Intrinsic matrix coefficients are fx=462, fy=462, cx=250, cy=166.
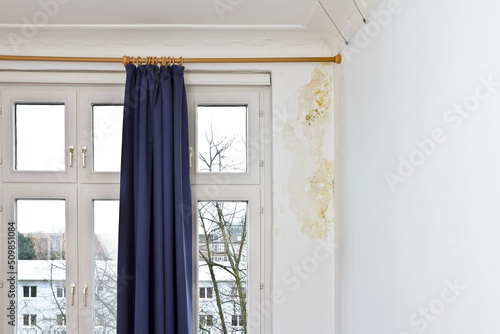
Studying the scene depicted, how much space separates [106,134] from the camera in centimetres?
256

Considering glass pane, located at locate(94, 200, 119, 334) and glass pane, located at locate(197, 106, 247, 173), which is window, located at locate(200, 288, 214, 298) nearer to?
glass pane, located at locate(94, 200, 119, 334)

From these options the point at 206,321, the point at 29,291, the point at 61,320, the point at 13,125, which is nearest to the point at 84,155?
the point at 13,125

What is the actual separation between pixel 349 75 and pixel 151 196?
1.14m

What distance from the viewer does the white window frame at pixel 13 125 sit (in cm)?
252

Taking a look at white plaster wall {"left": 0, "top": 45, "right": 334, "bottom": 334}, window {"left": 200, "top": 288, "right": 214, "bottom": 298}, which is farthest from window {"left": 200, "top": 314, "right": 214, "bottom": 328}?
white plaster wall {"left": 0, "top": 45, "right": 334, "bottom": 334}

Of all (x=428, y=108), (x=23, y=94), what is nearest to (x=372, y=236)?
(x=428, y=108)

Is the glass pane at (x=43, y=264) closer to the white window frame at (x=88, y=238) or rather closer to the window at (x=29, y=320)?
the window at (x=29, y=320)

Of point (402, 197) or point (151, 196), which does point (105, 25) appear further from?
point (402, 197)

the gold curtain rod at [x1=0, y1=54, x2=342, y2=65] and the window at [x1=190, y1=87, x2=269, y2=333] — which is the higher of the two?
the gold curtain rod at [x1=0, y1=54, x2=342, y2=65]

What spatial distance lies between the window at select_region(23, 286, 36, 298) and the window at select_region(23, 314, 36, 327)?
108 millimetres

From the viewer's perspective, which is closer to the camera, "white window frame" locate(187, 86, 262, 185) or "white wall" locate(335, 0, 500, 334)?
"white wall" locate(335, 0, 500, 334)

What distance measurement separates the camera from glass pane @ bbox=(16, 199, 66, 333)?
2.54 m

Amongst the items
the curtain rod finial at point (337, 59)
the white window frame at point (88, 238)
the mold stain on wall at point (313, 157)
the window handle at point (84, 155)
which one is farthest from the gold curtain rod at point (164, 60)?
the white window frame at point (88, 238)

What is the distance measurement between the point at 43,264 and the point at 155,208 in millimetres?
773
